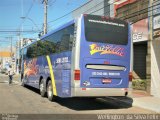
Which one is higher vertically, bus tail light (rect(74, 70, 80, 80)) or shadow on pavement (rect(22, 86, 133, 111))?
bus tail light (rect(74, 70, 80, 80))

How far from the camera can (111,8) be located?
25688 millimetres

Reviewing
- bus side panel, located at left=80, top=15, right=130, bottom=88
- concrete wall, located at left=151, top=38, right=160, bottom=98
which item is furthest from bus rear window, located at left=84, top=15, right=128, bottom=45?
concrete wall, located at left=151, top=38, right=160, bottom=98

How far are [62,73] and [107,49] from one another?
2.22 meters

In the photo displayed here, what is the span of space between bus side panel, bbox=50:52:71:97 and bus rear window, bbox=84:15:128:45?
124 cm

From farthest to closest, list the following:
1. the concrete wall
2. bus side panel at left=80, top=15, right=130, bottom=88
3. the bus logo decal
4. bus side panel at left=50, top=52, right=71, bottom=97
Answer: the concrete wall, bus side panel at left=50, top=52, right=71, bottom=97, the bus logo decal, bus side panel at left=80, top=15, right=130, bottom=88

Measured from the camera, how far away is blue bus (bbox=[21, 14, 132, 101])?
12.9 m

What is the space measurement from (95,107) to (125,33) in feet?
10.8

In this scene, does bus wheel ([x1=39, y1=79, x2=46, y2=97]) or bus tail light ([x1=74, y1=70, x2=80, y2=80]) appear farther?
bus wheel ([x1=39, y1=79, x2=46, y2=97])

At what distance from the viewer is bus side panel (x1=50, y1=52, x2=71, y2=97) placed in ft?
44.2

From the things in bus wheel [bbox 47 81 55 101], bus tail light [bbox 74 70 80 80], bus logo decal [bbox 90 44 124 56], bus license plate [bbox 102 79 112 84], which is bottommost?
bus wheel [bbox 47 81 55 101]

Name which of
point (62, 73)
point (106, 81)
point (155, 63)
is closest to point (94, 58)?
point (106, 81)

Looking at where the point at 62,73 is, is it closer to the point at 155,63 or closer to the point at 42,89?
the point at 42,89

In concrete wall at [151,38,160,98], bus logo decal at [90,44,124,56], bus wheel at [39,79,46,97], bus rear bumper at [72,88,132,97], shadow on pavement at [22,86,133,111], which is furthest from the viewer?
concrete wall at [151,38,160,98]

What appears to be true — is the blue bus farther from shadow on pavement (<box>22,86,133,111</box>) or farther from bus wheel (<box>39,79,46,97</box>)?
bus wheel (<box>39,79,46,97</box>)
